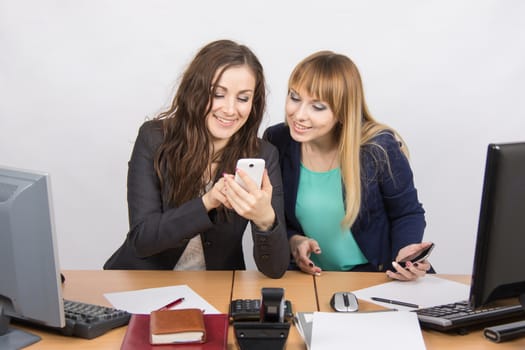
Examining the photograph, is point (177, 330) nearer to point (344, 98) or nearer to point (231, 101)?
point (231, 101)

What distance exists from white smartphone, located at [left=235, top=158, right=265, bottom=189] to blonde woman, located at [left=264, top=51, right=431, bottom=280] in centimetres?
53

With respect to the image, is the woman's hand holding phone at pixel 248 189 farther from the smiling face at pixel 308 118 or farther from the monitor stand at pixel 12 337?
the monitor stand at pixel 12 337

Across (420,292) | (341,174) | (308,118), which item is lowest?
(420,292)

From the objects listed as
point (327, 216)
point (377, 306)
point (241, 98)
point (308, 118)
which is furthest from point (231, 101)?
point (377, 306)

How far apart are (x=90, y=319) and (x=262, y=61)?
207 centimetres

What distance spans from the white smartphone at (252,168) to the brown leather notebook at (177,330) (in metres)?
0.45

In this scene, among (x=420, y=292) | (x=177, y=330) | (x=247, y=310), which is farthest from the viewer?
(x=420, y=292)

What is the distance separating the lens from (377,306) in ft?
5.86

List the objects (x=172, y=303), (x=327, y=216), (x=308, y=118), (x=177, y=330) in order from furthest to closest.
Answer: (x=327, y=216) < (x=308, y=118) < (x=172, y=303) < (x=177, y=330)

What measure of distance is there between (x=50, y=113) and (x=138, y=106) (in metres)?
0.48

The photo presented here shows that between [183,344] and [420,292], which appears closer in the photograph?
[183,344]

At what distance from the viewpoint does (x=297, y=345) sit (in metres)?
1.53

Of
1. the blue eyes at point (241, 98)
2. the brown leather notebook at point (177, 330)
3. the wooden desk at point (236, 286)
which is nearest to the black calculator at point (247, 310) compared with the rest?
the wooden desk at point (236, 286)

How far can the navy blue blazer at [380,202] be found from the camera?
2.44 metres
